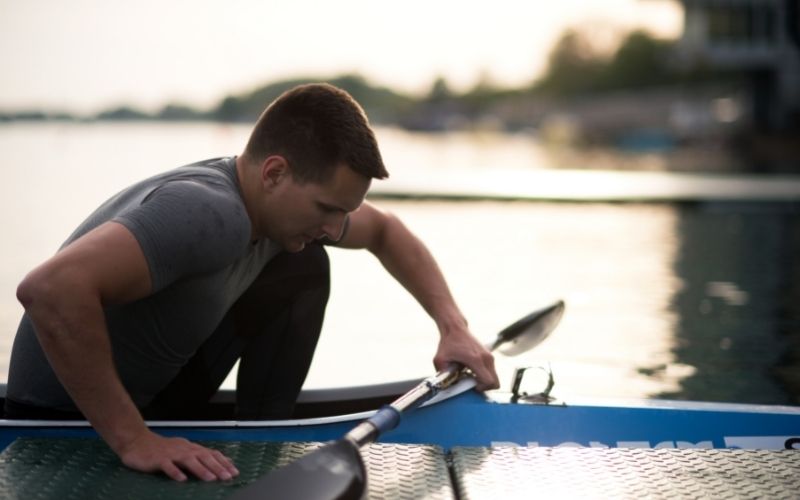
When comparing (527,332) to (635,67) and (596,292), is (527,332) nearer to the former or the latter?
(596,292)

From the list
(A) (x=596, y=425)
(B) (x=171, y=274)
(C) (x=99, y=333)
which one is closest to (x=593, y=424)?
(A) (x=596, y=425)

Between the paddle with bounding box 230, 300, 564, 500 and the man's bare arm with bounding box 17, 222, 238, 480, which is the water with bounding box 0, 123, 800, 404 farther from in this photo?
the man's bare arm with bounding box 17, 222, 238, 480

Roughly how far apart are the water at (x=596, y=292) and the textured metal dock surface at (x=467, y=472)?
48 cm

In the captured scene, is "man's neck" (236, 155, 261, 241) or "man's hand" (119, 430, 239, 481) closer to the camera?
"man's hand" (119, 430, 239, 481)

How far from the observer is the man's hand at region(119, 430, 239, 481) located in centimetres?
247

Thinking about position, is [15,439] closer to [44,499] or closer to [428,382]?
[44,499]

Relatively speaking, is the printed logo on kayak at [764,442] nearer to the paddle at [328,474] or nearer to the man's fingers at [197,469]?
the paddle at [328,474]

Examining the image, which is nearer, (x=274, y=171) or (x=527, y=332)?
(x=274, y=171)

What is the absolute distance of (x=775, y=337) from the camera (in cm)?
743

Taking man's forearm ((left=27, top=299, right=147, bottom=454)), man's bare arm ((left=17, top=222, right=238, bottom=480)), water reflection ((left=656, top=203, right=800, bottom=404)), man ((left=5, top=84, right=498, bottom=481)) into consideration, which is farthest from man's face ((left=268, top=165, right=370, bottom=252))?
water reflection ((left=656, top=203, right=800, bottom=404))

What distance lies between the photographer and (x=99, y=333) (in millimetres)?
Result: 2410

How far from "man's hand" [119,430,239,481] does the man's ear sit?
2.09 ft

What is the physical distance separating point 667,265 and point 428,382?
8554 mm

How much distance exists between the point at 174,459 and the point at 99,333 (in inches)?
12.5
